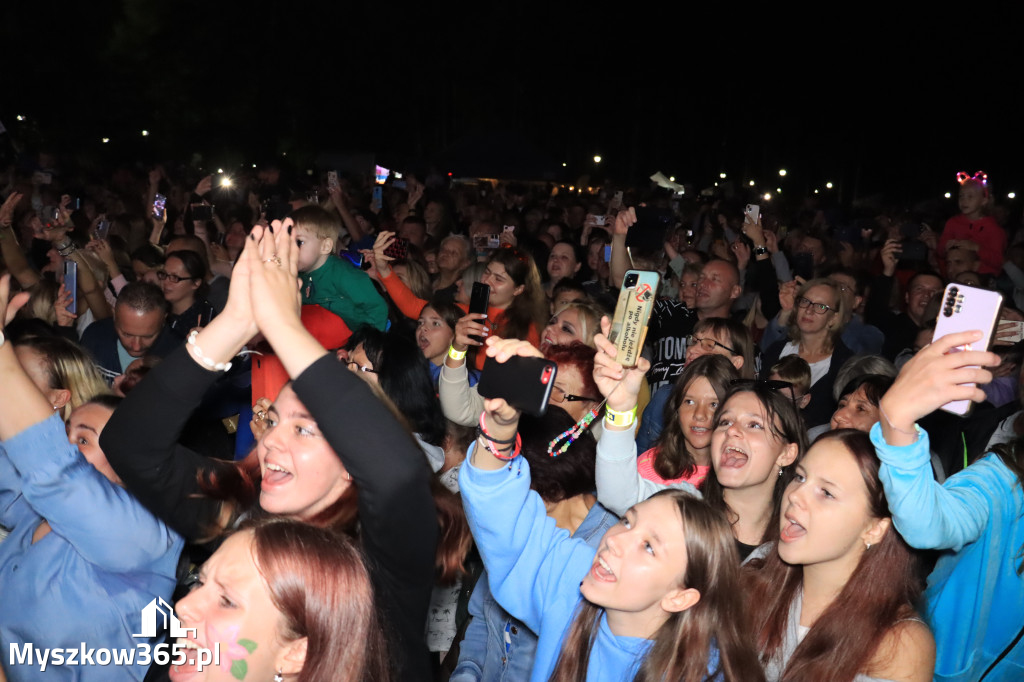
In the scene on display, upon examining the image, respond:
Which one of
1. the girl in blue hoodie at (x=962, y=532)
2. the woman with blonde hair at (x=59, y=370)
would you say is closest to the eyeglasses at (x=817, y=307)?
the girl in blue hoodie at (x=962, y=532)

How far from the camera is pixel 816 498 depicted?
2615 millimetres

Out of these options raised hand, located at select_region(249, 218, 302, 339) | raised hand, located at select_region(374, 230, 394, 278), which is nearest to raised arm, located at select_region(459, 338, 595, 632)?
raised hand, located at select_region(249, 218, 302, 339)

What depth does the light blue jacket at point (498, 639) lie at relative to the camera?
2814 mm

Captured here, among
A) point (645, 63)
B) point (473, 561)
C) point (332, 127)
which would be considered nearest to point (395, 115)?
point (332, 127)

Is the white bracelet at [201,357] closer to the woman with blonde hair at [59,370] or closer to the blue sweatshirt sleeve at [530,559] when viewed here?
the blue sweatshirt sleeve at [530,559]

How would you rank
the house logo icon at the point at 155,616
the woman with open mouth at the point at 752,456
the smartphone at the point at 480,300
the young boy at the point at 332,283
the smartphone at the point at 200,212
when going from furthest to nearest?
the smartphone at the point at 200,212 < the young boy at the point at 332,283 < the smartphone at the point at 480,300 < the woman with open mouth at the point at 752,456 < the house logo icon at the point at 155,616

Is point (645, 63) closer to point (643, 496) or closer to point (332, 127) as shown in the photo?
point (332, 127)

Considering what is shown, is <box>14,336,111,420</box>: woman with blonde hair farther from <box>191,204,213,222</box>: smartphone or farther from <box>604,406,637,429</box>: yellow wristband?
<box>191,204,213,222</box>: smartphone

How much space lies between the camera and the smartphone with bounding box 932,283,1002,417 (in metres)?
2.17

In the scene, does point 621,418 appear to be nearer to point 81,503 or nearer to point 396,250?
point 81,503

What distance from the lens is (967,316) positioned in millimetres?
2238

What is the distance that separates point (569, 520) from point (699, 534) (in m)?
0.92

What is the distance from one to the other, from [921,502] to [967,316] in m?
0.48

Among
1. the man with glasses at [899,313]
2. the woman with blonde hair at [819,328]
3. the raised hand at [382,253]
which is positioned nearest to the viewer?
the woman with blonde hair at [819,328]
